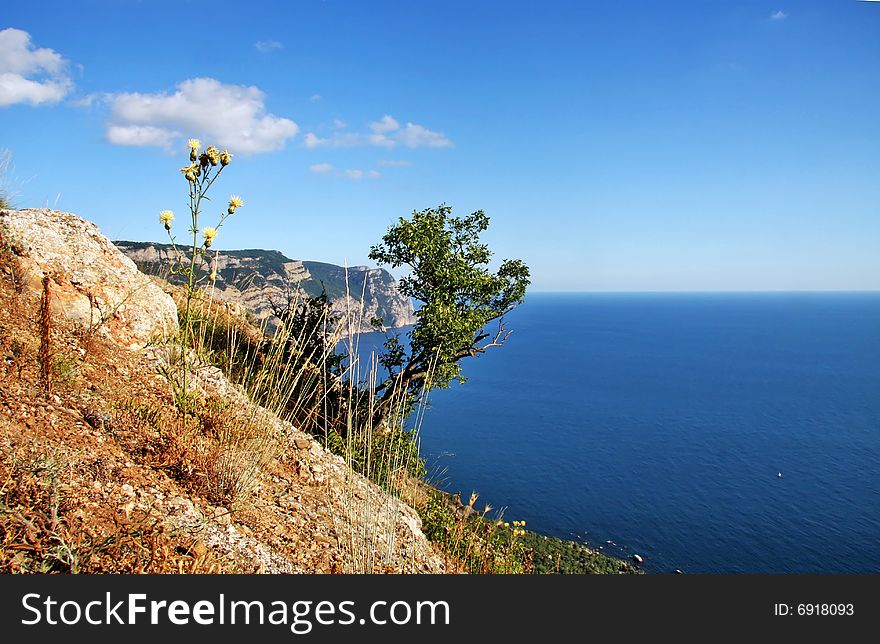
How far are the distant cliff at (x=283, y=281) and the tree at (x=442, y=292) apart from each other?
0.95 meters

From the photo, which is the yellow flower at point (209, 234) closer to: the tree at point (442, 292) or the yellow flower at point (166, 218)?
the yellow flower at point (166, 218)

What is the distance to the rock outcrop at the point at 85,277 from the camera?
17.3ft

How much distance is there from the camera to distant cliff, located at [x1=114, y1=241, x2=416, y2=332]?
17.9ft

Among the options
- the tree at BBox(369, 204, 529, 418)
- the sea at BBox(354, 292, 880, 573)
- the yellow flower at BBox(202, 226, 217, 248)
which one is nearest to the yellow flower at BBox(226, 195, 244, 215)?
the yellow flower at BBox(202, 226, 217, 248)

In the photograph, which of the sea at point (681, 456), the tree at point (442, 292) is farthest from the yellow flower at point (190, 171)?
the sea at point (681, 456)

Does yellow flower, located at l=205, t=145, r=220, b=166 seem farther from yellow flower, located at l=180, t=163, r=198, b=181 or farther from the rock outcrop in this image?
the rock outcrop

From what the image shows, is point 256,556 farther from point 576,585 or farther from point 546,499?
point 546,499

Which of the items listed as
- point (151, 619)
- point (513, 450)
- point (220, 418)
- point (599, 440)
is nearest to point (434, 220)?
point (220, 418)

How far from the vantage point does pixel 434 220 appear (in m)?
13.6

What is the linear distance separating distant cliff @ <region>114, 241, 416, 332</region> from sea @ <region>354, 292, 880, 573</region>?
24.3 ft

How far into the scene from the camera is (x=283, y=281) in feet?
23.7

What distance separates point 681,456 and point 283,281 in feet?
197

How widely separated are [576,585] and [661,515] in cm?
4864

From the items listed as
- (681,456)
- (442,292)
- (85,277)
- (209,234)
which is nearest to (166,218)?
(209,234)
